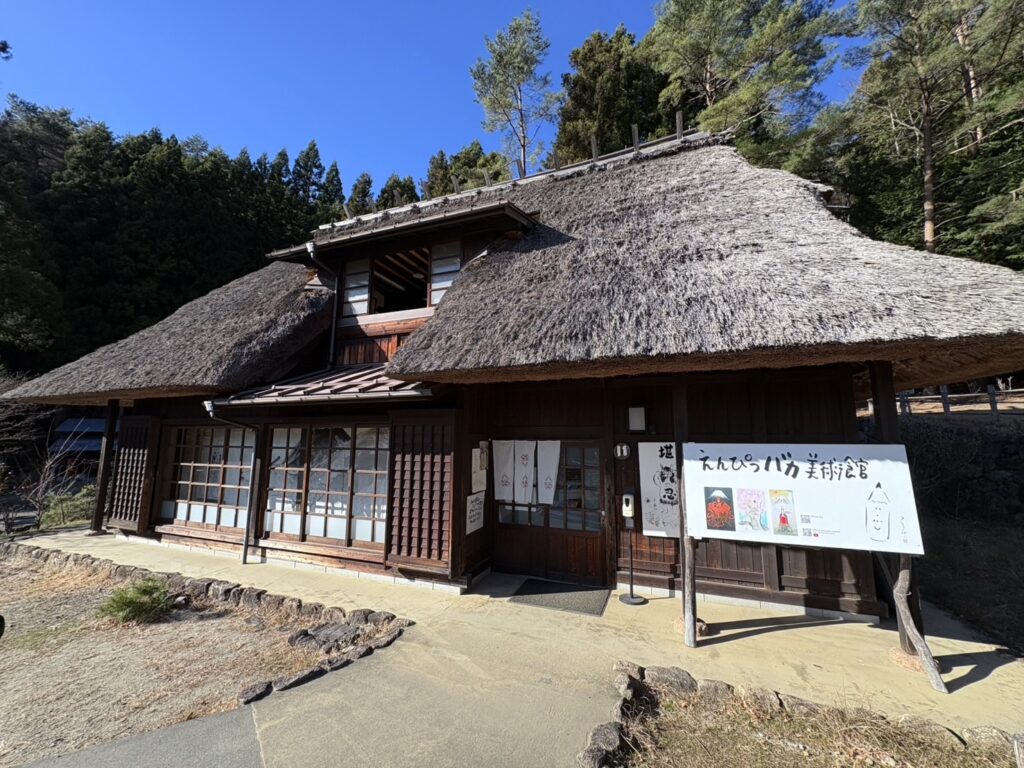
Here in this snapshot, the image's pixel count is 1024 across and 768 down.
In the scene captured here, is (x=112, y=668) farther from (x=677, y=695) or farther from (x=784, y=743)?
(x=784, y=743)

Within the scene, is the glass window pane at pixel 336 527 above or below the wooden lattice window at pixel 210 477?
below

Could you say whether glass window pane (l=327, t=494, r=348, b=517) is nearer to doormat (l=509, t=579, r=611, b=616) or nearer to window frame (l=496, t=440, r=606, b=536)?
window frame (l=496, t=440, r=606, b=536)

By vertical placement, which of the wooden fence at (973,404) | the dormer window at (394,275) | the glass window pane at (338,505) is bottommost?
the glass window pane at (338,505)

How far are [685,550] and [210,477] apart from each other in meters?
7.81

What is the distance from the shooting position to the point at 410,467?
17.5ft

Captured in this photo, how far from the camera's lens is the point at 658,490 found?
491 cm

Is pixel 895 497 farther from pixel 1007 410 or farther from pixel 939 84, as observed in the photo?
pixel 939 84

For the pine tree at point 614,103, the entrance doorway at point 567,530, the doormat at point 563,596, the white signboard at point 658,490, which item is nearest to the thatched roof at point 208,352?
the entrance doorway at point 567,530

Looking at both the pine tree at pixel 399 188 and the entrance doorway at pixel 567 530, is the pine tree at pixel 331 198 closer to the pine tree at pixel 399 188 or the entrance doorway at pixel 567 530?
the pine tree at pixel 399 188

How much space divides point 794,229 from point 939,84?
14.6 meters

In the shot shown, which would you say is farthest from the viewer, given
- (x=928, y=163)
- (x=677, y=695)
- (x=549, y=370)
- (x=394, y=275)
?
(x=928, y=163)

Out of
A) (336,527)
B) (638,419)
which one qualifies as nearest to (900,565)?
(638,419)

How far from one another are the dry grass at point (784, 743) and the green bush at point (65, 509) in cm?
1211

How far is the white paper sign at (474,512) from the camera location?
522 centimetres
